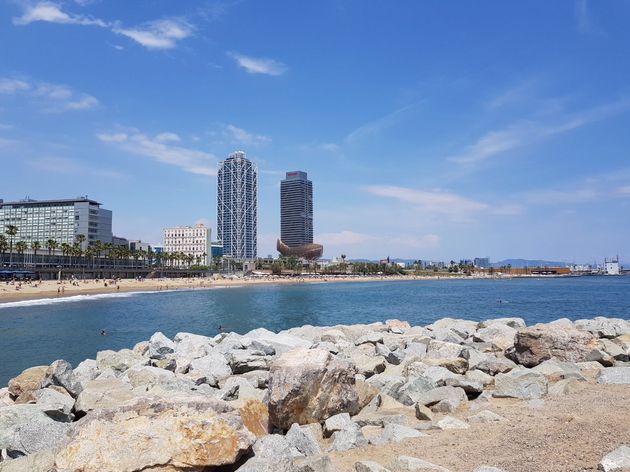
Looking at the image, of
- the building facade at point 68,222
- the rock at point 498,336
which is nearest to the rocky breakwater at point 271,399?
the rock at point 498,336

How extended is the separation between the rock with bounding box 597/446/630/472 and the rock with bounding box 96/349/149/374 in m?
14.1

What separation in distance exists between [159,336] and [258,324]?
82.1ft

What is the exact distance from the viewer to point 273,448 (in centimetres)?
782

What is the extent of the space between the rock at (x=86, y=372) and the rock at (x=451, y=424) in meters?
10.1

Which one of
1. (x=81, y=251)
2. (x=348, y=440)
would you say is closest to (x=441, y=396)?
(x=348, y=440)

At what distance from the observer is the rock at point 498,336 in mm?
19491

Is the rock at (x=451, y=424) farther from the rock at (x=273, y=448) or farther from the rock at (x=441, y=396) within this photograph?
the rock at (x=273, y=448)

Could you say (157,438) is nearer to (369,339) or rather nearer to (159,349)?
(159,349)

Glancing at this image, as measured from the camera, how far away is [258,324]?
4512 cm

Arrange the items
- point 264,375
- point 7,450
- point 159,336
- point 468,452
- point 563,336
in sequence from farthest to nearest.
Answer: point 159,336 → point 563,336 → point 264,375 → point 7,450 → point 468,452

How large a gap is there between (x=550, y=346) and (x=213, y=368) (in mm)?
10697

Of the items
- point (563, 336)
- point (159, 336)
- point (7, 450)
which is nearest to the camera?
point (7, 450)

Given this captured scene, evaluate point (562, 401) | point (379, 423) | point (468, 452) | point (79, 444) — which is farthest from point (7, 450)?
point (562, 401)

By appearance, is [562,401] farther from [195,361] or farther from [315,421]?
[195,361]
